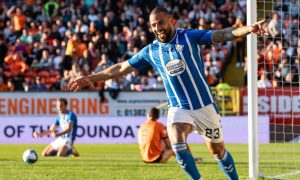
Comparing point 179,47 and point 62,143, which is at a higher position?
point 179,47

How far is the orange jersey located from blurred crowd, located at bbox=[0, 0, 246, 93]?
956cm

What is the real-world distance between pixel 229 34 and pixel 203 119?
4.33 ft

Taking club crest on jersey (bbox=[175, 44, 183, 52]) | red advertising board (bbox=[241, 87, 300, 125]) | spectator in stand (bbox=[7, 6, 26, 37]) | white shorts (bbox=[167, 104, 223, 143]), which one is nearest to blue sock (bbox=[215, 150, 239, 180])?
white shorts (bbox=[167, 104, 223, 143])

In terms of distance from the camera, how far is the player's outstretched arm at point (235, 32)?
27.6 feet

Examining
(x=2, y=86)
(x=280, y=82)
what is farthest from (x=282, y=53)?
(x=2, y=86)

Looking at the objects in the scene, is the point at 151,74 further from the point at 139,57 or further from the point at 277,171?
Result: the point at 139,57

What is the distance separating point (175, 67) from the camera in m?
9.73

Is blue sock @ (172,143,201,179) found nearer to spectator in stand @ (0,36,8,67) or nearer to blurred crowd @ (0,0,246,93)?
blurred crowd @ (0,0,246,93)

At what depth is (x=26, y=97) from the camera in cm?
2559

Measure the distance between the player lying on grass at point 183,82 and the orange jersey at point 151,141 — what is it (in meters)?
5.62

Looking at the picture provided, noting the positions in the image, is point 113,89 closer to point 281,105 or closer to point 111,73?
point 281,105

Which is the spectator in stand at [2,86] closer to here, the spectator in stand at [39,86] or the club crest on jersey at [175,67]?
the spectator in stand at [39,86]

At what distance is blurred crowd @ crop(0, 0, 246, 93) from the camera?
87.2 ft

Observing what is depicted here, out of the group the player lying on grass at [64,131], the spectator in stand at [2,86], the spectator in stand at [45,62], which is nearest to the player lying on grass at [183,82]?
the player lying on grass at [64,131]
